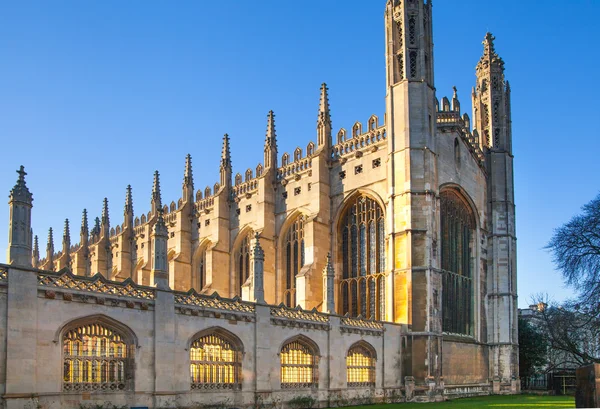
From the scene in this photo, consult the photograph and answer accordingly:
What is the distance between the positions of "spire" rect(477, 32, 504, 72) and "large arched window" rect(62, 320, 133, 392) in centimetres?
3718

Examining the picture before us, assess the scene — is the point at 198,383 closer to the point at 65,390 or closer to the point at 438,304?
the point at 65,390

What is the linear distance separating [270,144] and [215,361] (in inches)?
981

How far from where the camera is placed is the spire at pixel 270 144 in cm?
4522

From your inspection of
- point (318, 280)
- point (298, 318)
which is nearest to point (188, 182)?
point (318, 280)

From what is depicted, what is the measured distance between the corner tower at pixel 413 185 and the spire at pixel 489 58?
10.9 m

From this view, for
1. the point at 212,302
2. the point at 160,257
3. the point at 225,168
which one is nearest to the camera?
the point at 160,257

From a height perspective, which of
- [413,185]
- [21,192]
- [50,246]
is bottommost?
[21,192]

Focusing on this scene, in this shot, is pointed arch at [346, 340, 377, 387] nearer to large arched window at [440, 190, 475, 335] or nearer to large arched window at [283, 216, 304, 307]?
Result: large arched window at [440, 190, 475, 335]

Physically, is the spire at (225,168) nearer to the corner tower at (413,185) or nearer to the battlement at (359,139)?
the battlement at (359,139)

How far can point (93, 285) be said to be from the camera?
18.7 m

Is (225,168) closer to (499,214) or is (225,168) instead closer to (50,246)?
(499,214)

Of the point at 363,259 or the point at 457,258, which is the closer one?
the point at 363,259

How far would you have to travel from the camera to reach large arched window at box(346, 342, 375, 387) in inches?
1172

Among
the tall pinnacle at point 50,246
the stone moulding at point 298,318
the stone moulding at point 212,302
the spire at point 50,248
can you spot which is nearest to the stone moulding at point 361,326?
the stone moulding at point 298,318
